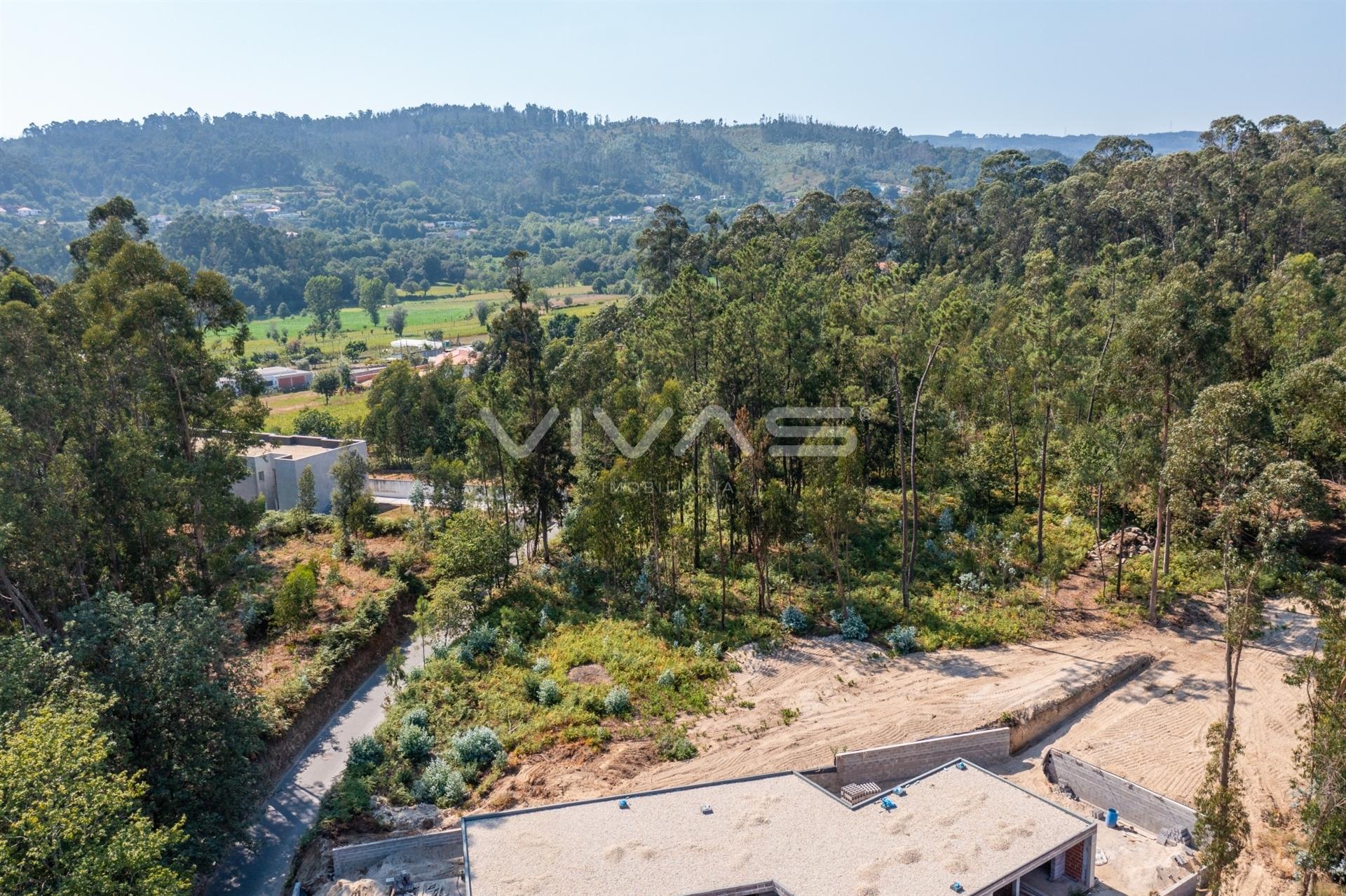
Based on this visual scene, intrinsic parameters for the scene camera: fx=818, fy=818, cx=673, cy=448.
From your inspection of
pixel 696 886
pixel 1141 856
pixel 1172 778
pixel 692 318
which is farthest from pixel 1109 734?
pixel 692 318

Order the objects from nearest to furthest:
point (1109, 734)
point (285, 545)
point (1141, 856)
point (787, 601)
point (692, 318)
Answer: point (1141, 856), point (1109, 734), point (787, 601), point (692, 318), point (285, 545)

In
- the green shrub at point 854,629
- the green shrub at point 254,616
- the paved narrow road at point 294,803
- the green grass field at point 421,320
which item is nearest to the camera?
the paved narrow road at point 294,803

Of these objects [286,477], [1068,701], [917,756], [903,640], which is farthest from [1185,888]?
[286,477]

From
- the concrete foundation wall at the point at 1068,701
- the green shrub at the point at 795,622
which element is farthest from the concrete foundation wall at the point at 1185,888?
the green shrub at the point at 795,622

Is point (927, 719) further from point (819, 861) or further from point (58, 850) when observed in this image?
point (58, 850)

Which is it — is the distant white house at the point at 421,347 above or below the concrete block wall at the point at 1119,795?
above

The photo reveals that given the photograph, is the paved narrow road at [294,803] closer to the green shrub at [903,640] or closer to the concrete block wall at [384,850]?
the concrete block wall at [384,850]

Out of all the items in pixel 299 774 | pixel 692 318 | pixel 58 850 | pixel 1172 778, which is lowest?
pixel 299 774
